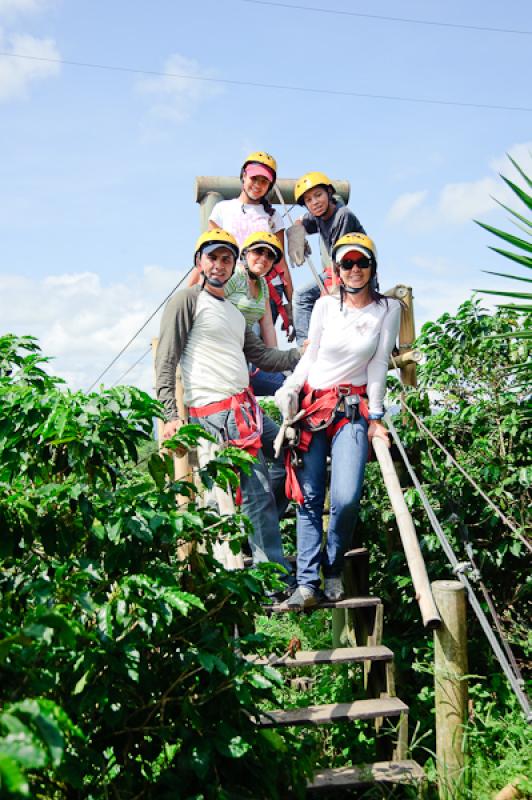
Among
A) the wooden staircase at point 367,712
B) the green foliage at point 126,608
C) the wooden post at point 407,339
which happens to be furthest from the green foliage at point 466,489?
the green foliage at point 126,608

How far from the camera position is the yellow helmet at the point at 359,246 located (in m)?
4.22

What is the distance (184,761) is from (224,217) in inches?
146

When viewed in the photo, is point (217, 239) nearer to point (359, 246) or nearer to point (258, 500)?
point (359, 246)

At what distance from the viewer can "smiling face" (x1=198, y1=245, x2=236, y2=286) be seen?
4273 millimetres

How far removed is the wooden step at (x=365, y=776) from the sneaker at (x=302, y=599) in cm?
77

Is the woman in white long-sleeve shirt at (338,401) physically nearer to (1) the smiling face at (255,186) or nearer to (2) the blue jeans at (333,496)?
(2) the blue jeans at (333,496)

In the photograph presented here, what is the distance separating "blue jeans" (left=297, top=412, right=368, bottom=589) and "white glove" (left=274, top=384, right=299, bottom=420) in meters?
0.17

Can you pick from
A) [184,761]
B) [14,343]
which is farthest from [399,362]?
[184,761]

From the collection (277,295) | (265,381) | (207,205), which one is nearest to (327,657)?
(265,381)

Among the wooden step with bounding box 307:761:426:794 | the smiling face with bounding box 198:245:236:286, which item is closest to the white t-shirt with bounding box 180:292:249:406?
the smiling face with bounding box 198:245:236:286

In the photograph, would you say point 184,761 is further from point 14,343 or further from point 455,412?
point 455,412

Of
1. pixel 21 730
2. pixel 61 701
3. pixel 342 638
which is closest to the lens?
pixel 21 730

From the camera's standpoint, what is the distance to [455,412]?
546cm

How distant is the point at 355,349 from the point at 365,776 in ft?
6.60
